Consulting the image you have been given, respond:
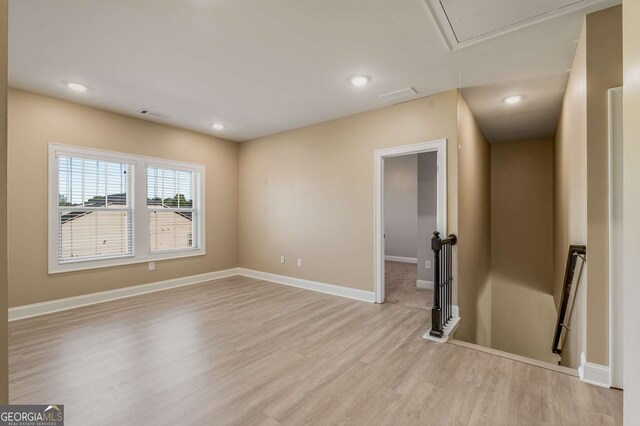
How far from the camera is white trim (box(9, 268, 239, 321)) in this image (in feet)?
10.7

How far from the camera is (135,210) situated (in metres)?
4.19

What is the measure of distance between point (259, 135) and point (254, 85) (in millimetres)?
2041

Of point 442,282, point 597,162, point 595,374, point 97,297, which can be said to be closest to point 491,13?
point 597,162

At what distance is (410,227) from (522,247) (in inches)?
91.9

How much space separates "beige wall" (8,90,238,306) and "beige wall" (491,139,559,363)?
5782mm

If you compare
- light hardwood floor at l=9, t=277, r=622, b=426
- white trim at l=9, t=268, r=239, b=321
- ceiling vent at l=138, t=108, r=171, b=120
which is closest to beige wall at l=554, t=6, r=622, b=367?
light hardwood floor at l=9, t=277, r=622, b=426

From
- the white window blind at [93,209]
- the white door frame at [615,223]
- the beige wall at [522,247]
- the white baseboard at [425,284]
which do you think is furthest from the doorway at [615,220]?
the white window blind at [93,209]

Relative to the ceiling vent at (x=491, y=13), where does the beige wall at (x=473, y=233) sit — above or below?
below

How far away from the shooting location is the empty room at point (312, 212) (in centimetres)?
183

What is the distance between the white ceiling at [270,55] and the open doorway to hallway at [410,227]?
1.55 metres

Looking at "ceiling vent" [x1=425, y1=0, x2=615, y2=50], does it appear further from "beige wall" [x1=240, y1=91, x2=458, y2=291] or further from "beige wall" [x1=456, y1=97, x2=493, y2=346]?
"beige wall" [x1=456, y1=97, x2=493, y2=346]

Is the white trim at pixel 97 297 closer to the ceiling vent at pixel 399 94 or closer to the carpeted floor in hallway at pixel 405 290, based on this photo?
the carpeted floor in hallway at pixel 405 290

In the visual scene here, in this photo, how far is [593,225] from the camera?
195cm

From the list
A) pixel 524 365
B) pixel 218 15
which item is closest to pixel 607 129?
pixel 524 365
